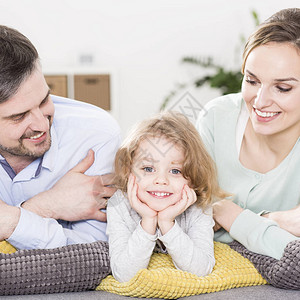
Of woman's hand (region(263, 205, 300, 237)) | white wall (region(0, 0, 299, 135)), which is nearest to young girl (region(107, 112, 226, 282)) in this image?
woman's hand (region(263, 205, 300, 237))

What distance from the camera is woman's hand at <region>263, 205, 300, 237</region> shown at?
160 cm

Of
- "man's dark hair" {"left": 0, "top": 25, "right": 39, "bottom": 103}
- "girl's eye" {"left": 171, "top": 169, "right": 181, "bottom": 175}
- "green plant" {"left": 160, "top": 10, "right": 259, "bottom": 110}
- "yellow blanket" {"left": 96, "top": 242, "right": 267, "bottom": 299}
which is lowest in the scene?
"green plant" {"left": 160, "top": 10, "right": 259, "bottom": 110}

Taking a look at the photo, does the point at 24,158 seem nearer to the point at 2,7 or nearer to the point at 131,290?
the point at 131,290

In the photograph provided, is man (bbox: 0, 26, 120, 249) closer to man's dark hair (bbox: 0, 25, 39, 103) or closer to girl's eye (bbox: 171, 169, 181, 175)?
man's dark hair (bbox: 0, 25, 39, 103)

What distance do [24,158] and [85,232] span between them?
0.33 meters

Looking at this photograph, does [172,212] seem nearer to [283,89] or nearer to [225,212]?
[225,212]

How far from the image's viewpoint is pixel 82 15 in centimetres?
555

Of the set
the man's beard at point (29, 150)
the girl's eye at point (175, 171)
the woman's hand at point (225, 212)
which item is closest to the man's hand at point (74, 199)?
the man's beard at point (29, 150)

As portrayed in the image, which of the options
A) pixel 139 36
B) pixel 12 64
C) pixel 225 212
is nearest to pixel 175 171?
pixel 225 212

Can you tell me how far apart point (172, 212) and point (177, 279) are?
0.65ft

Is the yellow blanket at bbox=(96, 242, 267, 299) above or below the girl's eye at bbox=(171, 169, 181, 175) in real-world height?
below

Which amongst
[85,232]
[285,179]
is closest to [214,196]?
[285,179]

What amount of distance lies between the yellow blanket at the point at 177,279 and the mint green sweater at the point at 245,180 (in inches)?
3.9

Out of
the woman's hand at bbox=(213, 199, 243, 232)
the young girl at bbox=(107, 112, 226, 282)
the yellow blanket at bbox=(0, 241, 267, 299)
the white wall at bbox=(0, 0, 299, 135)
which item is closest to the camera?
the yellow blanket at bbox=(0, 241, 267, 299)
